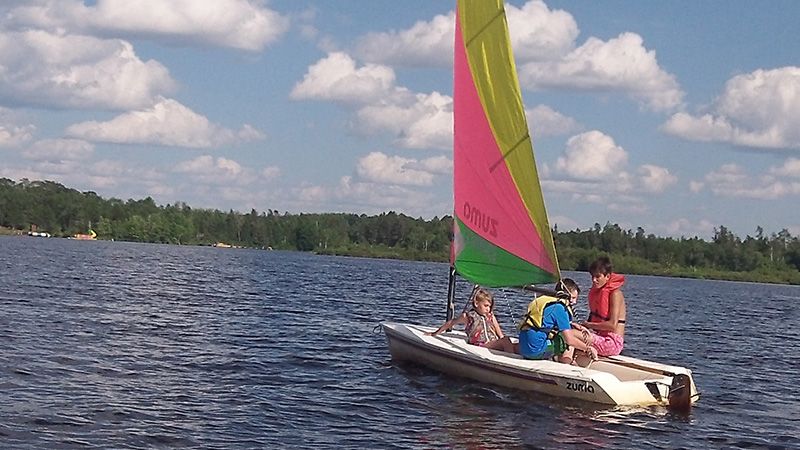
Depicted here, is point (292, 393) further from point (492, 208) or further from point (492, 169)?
point (492, 169)

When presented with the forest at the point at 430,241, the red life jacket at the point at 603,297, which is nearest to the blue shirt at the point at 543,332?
the red life jacket at the point at 603,297

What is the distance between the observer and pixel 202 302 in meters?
37.8

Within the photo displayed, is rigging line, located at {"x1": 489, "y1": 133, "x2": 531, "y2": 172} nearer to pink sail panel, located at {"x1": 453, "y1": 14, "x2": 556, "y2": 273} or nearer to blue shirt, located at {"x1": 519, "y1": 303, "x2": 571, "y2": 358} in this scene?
pink sail panel, located at {"x1": 453, "y1": 14, "x2": 556, "y2": 273}

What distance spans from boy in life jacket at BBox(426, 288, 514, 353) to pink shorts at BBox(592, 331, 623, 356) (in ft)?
5.47

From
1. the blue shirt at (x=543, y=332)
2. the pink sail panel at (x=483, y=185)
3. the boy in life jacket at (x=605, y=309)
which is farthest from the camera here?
the pink sail panel at (x=483, y=185)

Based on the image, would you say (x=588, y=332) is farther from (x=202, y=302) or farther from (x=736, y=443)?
(x=202, y=302)

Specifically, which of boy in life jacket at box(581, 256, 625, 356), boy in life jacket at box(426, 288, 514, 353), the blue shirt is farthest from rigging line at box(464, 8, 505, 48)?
the blue shirt

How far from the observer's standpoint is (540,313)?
17.3 meters

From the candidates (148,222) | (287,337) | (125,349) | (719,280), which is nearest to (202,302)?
(287,337)

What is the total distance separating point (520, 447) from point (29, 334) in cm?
1370

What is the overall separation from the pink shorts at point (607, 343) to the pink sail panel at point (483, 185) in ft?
5.06

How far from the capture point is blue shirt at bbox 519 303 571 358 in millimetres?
17031

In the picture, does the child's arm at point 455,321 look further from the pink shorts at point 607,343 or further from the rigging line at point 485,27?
the rigging line at point 485,27

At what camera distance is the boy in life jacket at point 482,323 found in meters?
18.9
